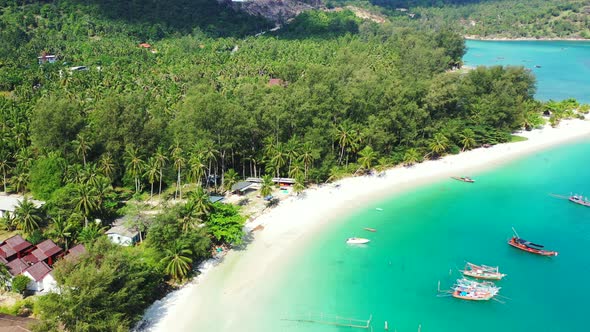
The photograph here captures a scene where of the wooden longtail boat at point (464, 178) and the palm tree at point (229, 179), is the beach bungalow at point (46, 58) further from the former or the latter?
the wooden longtail boat at point (464, 178)

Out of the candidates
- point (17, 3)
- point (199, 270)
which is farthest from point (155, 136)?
point (17, 3)

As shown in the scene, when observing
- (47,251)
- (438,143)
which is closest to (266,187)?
(47,251)

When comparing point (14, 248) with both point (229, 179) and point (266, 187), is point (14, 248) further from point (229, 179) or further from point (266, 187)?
point (266, 187)

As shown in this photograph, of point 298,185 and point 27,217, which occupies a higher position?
point 27,217

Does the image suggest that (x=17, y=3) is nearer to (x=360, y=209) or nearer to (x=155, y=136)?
(x=155, y=136)

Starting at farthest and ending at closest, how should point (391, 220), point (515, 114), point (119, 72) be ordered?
point (119, 72)
point (515, 114)
point (391, 220)

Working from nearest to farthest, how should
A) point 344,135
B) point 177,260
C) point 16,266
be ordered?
1. point 16,266
2. point 177,260
3. point 344,135

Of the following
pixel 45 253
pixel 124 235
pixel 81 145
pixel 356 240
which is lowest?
pixel 356 240
